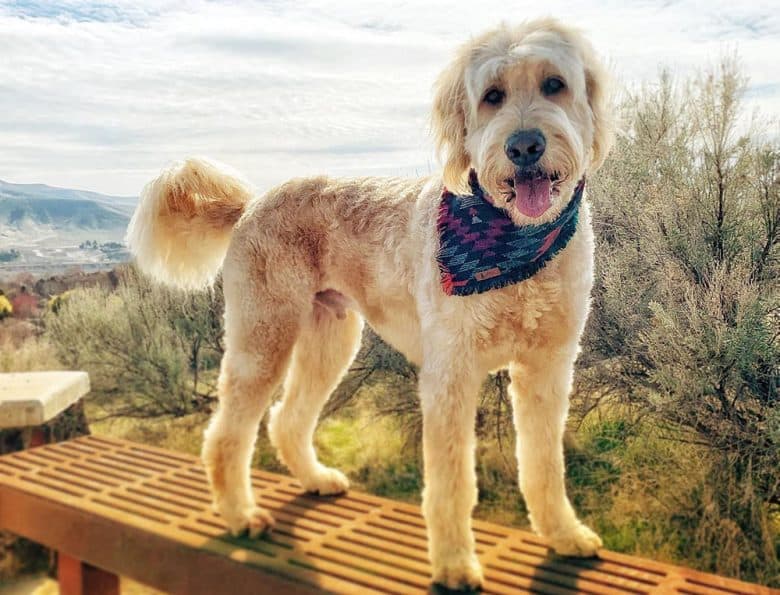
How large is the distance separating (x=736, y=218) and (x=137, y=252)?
3064 millimetres

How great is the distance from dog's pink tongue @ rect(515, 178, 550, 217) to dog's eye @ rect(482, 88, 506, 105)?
0.25m

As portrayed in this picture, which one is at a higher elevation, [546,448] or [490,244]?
[490,244]


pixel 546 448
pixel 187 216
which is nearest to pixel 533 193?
pixel 546 448

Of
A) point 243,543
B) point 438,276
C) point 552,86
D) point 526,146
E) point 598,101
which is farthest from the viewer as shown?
point 243,543

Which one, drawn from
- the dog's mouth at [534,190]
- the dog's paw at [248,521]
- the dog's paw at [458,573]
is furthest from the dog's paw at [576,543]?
the dog's mouth at [534,190]

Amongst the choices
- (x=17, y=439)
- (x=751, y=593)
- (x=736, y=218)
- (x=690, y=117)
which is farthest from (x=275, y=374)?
(x=690, y=117)

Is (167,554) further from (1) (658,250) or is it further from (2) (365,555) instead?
(1) (658,250)

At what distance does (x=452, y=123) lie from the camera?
2.41m

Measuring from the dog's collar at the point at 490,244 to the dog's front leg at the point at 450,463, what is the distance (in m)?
0.24

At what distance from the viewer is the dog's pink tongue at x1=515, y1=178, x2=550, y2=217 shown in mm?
2193

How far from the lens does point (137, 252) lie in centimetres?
329

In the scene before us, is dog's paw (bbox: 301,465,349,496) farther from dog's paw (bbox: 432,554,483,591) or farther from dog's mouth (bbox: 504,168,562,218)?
dog's mouth (bbox: 504,168,562,218)

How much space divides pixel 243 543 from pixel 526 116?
182 cm

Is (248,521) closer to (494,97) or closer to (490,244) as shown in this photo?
(490,244)
